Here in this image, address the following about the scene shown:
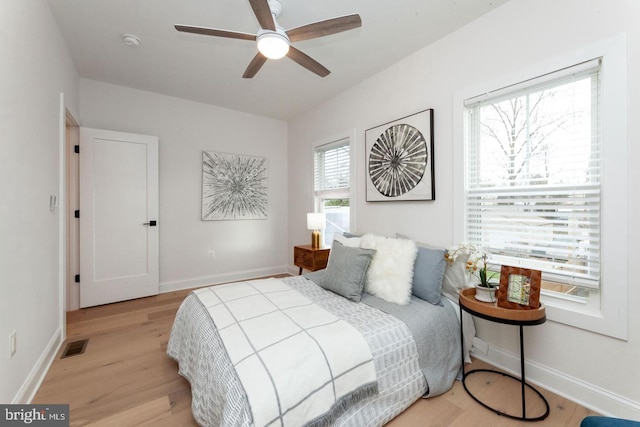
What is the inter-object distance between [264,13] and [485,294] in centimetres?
217

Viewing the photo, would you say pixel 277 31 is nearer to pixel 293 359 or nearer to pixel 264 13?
pixel 264 13

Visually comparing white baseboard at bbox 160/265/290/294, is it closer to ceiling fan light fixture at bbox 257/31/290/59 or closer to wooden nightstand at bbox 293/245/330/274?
wooden nightstand at bbox 293/245/330/274

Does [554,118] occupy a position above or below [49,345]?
above

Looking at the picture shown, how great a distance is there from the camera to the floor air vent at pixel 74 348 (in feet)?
7.09

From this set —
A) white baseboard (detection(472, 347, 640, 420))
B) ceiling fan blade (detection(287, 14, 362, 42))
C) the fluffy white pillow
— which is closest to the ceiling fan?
ceiling fan blade (detection(287, 14, 362, 42))

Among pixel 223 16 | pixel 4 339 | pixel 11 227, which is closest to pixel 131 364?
pixel 4 339

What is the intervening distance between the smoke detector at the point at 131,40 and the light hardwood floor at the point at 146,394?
264 cm

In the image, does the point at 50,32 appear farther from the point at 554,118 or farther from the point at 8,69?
the point at 554,118

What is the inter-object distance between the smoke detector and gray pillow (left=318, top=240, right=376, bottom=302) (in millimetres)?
2591

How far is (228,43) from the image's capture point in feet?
8.03

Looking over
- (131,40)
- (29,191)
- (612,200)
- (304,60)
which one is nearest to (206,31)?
(304,60)

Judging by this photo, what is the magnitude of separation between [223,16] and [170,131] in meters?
2.07

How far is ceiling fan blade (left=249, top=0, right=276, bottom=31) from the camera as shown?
1.42 metres

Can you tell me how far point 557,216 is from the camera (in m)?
1.75
